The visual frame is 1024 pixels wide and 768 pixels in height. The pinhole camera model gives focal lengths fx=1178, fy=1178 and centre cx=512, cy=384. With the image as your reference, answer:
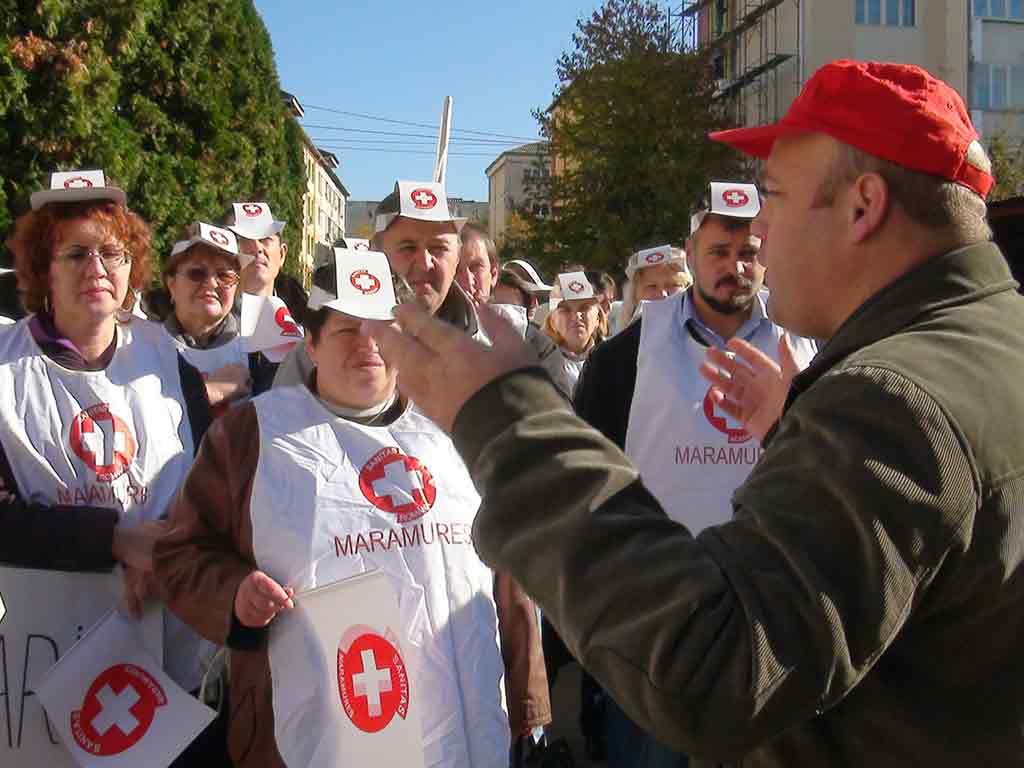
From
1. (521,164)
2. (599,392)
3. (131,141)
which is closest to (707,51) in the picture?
(131,141)

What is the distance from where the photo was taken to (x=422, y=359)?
1295 millimetres

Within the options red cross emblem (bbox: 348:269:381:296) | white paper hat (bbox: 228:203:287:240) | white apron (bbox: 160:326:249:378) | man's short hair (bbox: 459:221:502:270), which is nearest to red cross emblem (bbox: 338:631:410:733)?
red cross emblem (bbox: 348:269:381:296)

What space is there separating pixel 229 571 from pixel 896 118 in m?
2.09

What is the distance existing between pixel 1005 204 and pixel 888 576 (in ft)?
8.07

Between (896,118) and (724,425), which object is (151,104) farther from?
(896,118)

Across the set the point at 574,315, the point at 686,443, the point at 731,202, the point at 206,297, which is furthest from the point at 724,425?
the point at 574,315

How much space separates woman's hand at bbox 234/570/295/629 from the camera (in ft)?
9.26

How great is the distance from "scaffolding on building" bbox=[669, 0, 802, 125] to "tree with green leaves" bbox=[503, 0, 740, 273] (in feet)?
13.7

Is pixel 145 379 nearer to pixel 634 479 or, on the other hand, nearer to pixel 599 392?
pixel 599 392

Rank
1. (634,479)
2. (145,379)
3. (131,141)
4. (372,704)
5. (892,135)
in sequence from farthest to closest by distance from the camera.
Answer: (131,141) → (145,379) → (372,704) → (892,135) → (634,479)

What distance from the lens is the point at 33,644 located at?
325 centimetres

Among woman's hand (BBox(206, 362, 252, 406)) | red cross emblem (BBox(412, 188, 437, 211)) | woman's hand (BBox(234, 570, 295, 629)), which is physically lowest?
woman's hand (BBox(234, 570, 295, 629))

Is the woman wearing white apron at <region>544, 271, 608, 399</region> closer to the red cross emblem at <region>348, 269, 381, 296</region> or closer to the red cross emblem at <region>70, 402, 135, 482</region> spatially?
the red cross emblem at <region>70, 402, 135, 482</region>

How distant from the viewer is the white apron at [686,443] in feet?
13.2
